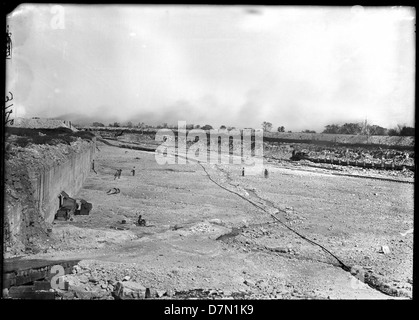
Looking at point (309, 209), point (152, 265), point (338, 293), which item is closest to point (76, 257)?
point (152, 265)

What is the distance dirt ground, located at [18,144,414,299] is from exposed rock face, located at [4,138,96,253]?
229 mm

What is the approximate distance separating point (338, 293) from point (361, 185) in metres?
2.76

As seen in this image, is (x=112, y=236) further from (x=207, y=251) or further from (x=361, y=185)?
(x=361, y=185)

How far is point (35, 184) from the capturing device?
3.56 meters

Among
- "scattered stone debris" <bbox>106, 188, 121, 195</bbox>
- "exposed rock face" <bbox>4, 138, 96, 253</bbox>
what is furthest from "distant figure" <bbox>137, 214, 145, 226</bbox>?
"exposed rock face" <bbox>4, 138, 96, 253</bbox>

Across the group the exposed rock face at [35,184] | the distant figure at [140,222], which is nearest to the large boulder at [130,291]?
the distant figure at [140,222]

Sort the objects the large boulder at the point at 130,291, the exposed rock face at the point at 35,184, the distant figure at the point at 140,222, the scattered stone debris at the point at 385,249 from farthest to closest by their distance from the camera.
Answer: the distant figure at the point at 140,222 → the scattered stone debris at the point at 385,249 → the exposed rock face at the point at 35,184 → the large boulder at the point at 130,291

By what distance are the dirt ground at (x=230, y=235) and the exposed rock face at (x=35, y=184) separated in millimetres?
229

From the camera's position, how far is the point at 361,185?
5270mm

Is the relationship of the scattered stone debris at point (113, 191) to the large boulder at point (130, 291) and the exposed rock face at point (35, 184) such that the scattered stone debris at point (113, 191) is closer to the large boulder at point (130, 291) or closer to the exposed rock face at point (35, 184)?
the exposed rock face at point (35, 184)

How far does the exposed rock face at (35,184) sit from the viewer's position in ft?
10.4

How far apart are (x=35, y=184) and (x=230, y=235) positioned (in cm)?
274

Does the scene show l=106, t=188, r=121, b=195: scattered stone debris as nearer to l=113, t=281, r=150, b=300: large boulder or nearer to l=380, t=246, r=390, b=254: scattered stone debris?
l=113, t=281, r=150, b=300: large boulder
